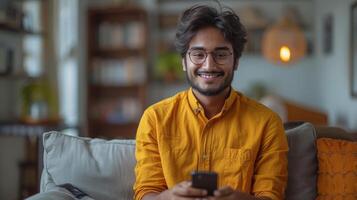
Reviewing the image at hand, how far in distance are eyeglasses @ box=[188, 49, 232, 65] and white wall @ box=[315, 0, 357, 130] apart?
2836 mm

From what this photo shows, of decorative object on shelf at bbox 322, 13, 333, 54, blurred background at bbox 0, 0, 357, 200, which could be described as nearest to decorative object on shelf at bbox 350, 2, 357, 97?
blurred background at bbox 0, 0, 357, 200

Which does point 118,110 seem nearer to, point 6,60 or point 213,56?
point 6,60

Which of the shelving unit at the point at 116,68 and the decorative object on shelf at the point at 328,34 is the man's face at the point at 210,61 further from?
the shelving unit at the point at 116,68

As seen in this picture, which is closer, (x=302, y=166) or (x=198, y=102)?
(x=198, y=102)

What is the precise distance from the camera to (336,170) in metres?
2.00

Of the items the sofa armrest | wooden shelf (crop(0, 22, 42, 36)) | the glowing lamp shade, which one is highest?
wooden shelf (crop(0, 22, 42, 36))

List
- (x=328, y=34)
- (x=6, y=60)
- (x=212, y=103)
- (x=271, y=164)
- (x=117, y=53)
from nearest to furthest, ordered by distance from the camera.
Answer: (x=271, y=164)
(x=212, y=103)
(x=6, y=60)
(x=328, y=34)
(x=117, y=53)

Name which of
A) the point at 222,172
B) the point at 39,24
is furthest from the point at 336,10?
the point at 222,172

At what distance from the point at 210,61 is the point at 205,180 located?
434 mm

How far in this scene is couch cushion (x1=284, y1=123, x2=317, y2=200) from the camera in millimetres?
2016

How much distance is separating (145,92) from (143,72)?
229 mm

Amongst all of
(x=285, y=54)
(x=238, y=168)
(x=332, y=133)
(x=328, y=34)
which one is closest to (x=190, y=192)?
(x=238, y=168)

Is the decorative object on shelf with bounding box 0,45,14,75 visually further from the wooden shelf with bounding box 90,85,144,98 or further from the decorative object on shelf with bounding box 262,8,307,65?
the decorative object on shelf with bounding box 262,8,307,65

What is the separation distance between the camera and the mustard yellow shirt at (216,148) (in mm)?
1786
